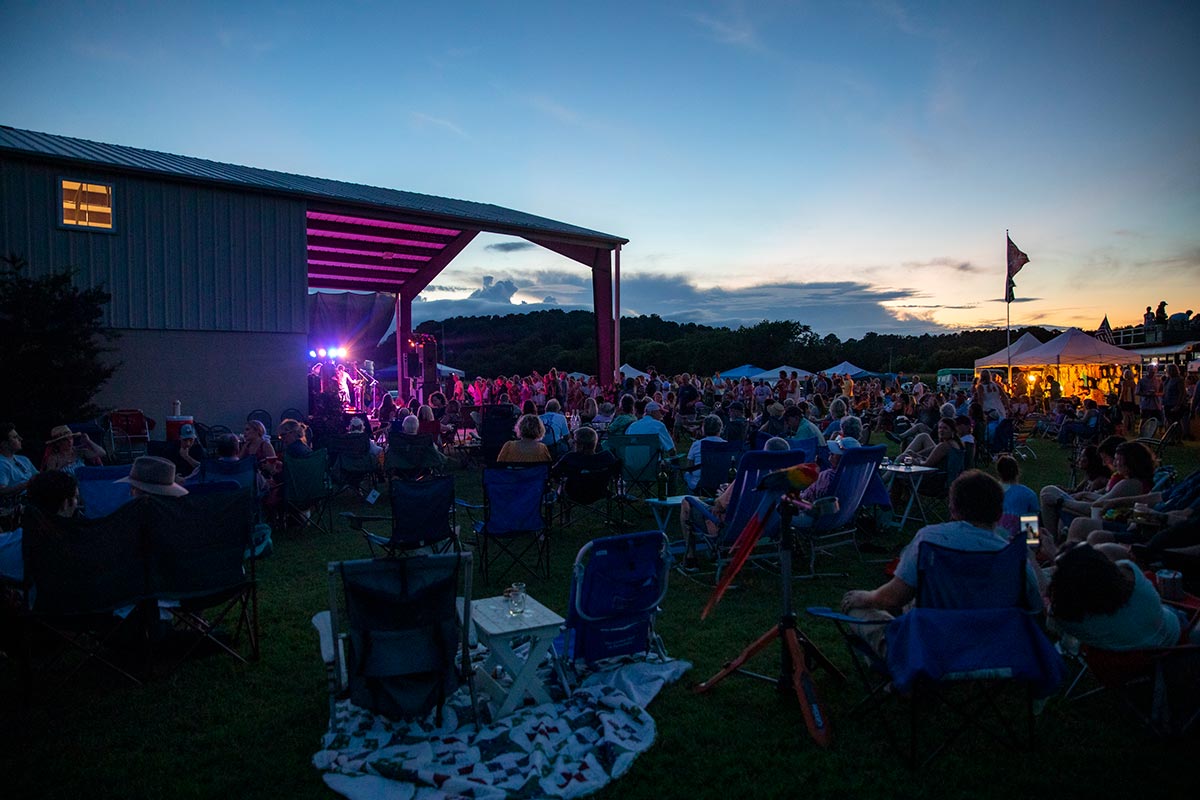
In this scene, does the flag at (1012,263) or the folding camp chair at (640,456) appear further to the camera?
the flag at (1012,263)

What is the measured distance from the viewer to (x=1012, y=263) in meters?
20.8

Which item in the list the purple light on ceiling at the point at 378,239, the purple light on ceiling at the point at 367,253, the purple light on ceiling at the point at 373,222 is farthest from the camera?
the purple light on ceiling at the point at 367,253

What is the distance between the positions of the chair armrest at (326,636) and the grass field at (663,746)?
39 centimetres

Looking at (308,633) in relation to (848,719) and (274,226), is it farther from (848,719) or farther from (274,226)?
(274,226)

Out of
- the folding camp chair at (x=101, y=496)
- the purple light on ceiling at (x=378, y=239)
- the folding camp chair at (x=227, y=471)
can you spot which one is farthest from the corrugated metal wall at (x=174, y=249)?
the folding camp chair at (x=101, y=496)

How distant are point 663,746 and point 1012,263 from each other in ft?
72.1

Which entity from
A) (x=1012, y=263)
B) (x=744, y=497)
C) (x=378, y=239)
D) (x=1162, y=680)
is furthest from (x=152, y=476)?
(x=1012, y=263)

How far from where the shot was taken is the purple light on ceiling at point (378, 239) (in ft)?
56.1

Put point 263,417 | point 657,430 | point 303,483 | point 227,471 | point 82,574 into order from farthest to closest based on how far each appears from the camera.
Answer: point 263,417, point 657,430, point 303,483, point 227,471, point 82,574

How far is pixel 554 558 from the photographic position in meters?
6.55

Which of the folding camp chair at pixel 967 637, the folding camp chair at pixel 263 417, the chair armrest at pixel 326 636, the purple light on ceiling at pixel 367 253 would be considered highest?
the purple light on ceiling at pixel 367 253

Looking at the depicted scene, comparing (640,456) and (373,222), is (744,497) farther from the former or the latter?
(373,222)

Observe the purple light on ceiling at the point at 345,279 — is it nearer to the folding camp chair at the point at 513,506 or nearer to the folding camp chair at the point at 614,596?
the folding camp chair at the point at 513,506

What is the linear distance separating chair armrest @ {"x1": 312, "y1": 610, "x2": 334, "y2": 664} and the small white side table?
70cm
